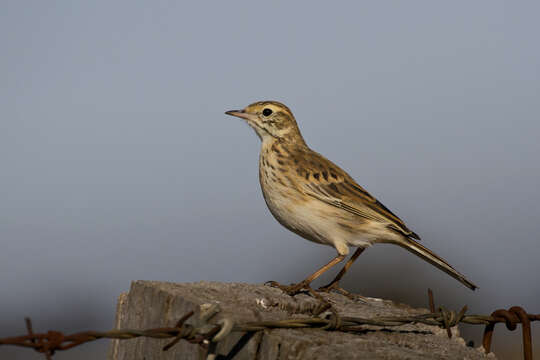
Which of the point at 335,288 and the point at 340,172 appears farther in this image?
the point at 340,172

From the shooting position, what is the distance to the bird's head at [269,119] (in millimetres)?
8172

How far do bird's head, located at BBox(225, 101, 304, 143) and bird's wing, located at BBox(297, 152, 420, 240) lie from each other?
0.83 metres

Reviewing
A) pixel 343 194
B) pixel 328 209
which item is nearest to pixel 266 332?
pixel 328 209

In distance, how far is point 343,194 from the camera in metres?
7.18

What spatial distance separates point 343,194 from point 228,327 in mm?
4225

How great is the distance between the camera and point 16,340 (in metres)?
2.60

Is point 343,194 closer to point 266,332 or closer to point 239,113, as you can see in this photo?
point 239,113

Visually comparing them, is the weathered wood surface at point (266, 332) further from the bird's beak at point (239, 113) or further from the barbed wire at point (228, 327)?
the bird's beak at point (239, 113)

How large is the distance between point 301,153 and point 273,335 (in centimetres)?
473

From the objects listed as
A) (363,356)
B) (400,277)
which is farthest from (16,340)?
(400,277)

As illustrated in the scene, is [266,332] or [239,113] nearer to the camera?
[266,332]

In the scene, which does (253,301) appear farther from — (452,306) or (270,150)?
(452,306)

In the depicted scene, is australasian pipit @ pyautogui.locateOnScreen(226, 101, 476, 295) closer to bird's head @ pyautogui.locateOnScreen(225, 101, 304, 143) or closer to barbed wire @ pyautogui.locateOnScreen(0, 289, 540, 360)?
bird's head @ pyautogui.locateOnScreen(225, 101, 304, 143)

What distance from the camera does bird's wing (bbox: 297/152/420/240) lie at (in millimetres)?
7020
